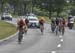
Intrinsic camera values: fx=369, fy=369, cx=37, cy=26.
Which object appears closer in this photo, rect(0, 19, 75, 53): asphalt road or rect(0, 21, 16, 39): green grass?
rect(0, 19, 75, 53): asphalt road

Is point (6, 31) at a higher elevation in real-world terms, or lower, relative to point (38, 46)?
lower

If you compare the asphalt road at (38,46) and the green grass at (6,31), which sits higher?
the asphalt road at (38,46)

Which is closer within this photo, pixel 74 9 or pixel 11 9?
pixel 74 9

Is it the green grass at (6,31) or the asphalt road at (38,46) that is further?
the green grass at (6,31)

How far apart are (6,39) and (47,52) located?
7723 millimetres

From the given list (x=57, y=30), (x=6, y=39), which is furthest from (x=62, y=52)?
(x=57, y=30)

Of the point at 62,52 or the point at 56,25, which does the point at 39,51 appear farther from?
the point at 56,25

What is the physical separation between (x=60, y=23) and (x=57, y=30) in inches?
31.0

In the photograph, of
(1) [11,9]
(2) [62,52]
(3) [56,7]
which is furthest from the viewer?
(1) [11,9]

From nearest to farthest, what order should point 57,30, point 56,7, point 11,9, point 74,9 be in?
1. point 57,30
2. point 56,7
3. point 74,9
4. point 11,9

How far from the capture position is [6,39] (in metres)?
25.1

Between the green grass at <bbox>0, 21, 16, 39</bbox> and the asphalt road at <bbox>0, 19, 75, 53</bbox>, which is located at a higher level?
the asphalt road at <bbox>0, 19, 75, 53</bbox>

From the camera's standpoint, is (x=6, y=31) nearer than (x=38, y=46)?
No

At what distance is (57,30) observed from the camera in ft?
115
